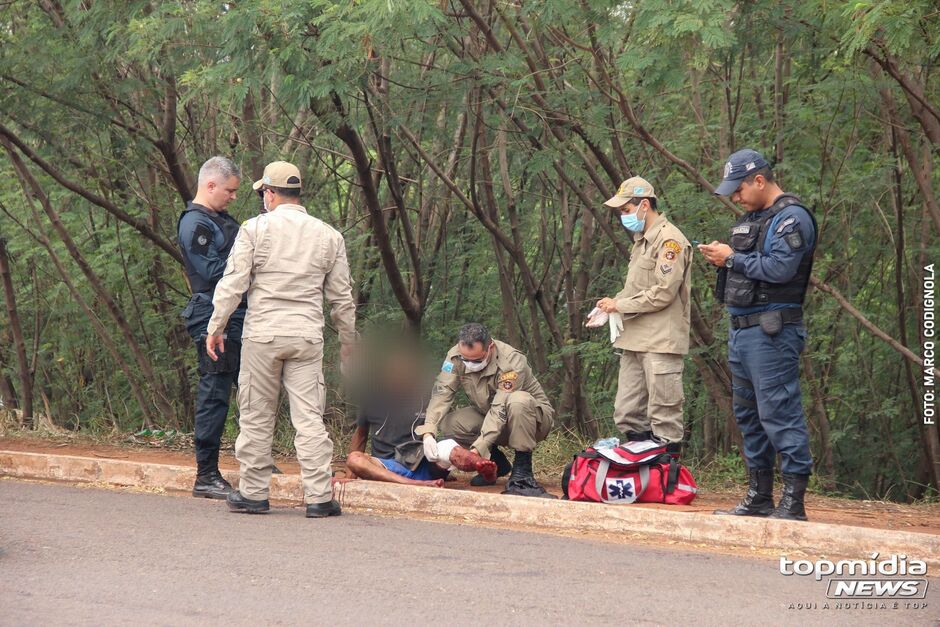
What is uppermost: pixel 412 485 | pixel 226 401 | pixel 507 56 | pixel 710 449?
pixel 507 56

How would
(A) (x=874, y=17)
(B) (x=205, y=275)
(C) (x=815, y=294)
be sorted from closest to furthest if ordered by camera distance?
(A) (x=874, y=17) < (B) (x=205, y=275) < (C) (x=815, y=294)

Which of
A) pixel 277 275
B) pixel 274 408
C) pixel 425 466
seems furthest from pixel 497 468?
pixel 277 275

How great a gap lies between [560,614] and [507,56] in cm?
579

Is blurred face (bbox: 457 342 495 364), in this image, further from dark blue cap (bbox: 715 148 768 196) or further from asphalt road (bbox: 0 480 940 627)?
dark blue cap (bbox: 715 148 768 196)

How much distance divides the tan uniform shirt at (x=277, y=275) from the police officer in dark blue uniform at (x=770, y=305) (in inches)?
90.5

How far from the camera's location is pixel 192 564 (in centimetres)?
507

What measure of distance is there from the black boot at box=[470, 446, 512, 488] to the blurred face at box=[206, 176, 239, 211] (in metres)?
2.59

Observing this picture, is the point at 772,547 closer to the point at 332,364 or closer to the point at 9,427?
the point at 332,364

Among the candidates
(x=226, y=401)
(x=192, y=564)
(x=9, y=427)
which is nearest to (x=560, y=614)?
(x=192, y=564)

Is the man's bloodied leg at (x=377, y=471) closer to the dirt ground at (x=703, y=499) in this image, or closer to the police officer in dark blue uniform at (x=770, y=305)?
the dirt ground at (x=703, y=499)

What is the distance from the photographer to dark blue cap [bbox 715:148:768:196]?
20.1 ft

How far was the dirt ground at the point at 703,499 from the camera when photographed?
6754 mm

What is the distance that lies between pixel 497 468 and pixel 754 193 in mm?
2919

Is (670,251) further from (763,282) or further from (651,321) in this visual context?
(763,282)
